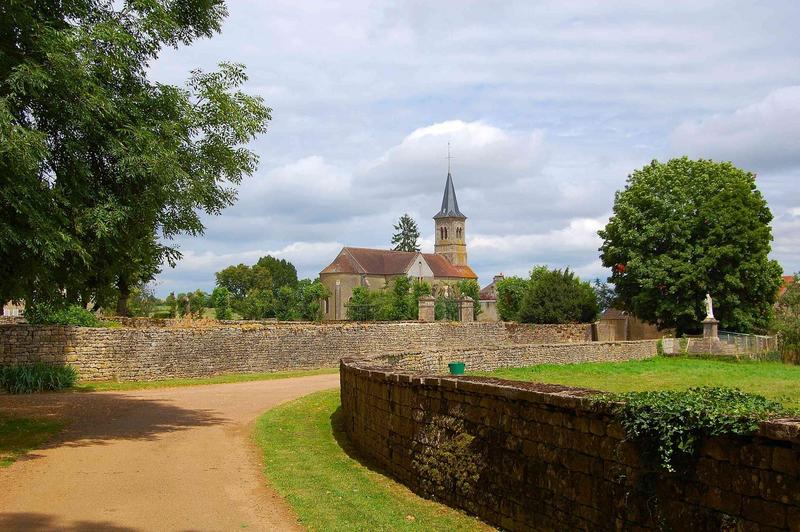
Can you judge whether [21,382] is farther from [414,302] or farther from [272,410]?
[414,302]

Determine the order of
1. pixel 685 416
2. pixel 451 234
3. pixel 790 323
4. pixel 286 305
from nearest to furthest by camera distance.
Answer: pixel 685 416, pixel 790 323, pixel 286 305, pixel 451 234

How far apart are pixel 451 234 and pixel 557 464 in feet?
405

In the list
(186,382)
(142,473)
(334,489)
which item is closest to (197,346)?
(186,382)

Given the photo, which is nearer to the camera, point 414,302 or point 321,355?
point 321,355

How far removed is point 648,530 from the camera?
5422mm

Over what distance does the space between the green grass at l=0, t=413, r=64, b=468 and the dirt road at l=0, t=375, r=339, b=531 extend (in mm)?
242

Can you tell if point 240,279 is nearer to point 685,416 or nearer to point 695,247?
point 695,247

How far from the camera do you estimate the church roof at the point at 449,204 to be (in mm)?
130000

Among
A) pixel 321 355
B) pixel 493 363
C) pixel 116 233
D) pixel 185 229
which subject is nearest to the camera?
pixel 116 233

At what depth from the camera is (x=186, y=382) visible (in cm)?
2461

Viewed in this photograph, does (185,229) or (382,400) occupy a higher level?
(185,229)

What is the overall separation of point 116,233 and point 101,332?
1270cm

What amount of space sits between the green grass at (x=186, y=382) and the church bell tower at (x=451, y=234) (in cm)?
10046

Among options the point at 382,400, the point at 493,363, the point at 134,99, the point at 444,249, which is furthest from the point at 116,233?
the point at 444,249
